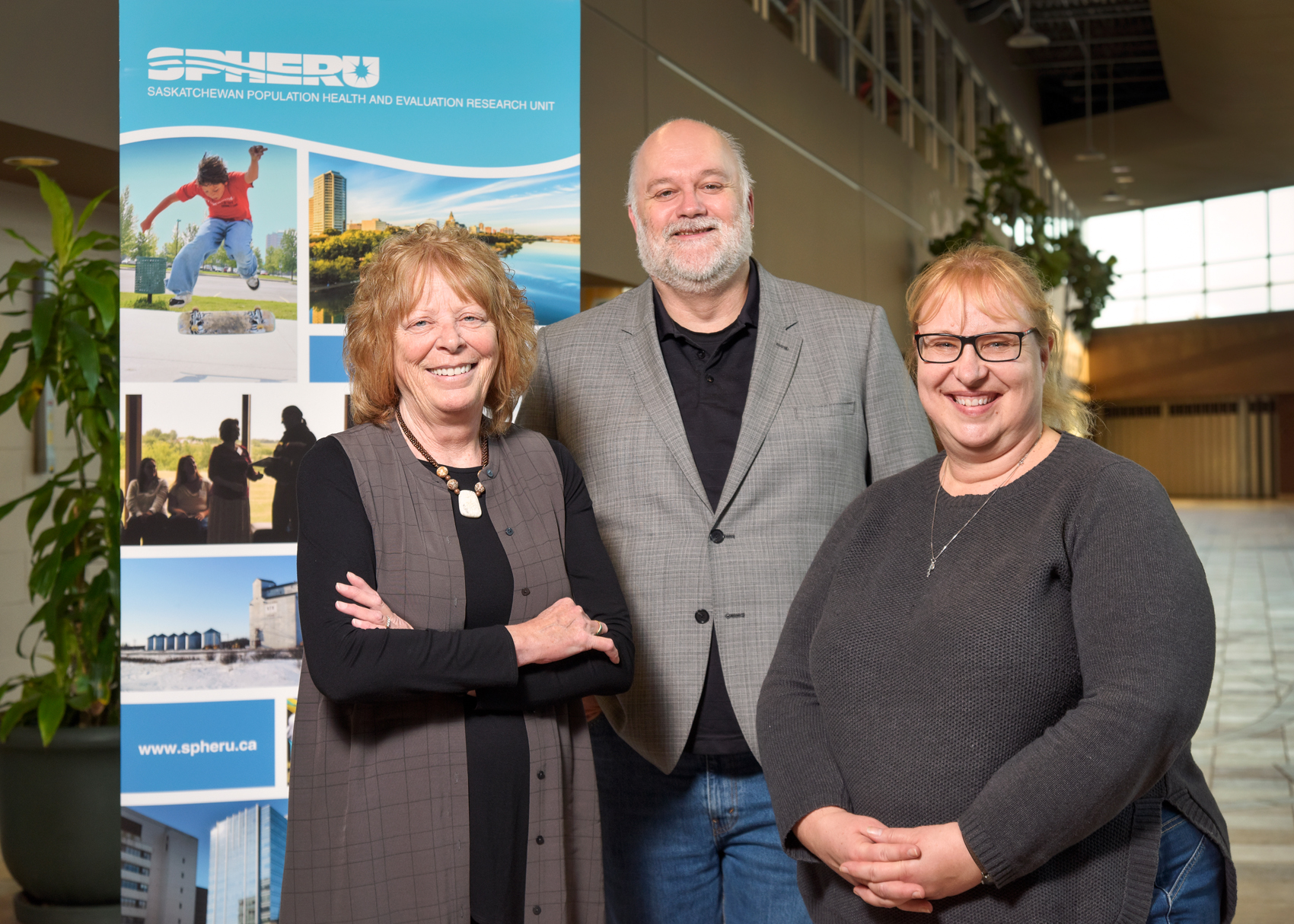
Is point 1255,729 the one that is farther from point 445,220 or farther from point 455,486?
point 455,486

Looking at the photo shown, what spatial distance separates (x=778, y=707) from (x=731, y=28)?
21.7 feet

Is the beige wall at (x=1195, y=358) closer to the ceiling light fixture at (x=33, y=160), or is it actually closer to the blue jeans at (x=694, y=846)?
the ceiling light fixture at (x=33, y=160)

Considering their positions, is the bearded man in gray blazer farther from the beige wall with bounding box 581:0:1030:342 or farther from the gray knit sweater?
the beige wall with bounding box 581:0:1030:342

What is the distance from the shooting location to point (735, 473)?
201cm

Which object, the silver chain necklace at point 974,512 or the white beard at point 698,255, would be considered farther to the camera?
the white beard at point 698,255

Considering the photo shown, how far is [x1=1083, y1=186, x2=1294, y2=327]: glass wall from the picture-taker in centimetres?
2394

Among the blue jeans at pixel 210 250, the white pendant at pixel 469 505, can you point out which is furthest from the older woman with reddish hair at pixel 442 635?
the blue jeans at pixel 210 250

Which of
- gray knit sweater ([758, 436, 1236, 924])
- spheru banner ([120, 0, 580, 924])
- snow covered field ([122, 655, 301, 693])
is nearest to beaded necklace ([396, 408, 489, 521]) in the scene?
gray knit sweater ([758, 436, 1236, 924])

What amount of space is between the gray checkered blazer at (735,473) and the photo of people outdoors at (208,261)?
934 millimetres

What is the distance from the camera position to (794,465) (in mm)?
2043

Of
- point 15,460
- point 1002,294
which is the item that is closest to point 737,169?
point 1002,294

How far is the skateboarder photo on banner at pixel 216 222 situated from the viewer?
262 centimetres

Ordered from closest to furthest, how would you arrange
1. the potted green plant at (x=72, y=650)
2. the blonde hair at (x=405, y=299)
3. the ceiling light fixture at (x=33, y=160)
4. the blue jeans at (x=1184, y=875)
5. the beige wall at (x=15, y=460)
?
the blue jeans at (x=1184, y=875), the blonde hair at (x=405, y=299), the potted green plant at (x=72, y=650), the ceiling light fixture at (x=33, y=160), the beige wall at (x=15, y=460)

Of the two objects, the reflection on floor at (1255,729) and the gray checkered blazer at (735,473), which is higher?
the gray checkered blazer at (735,473)
